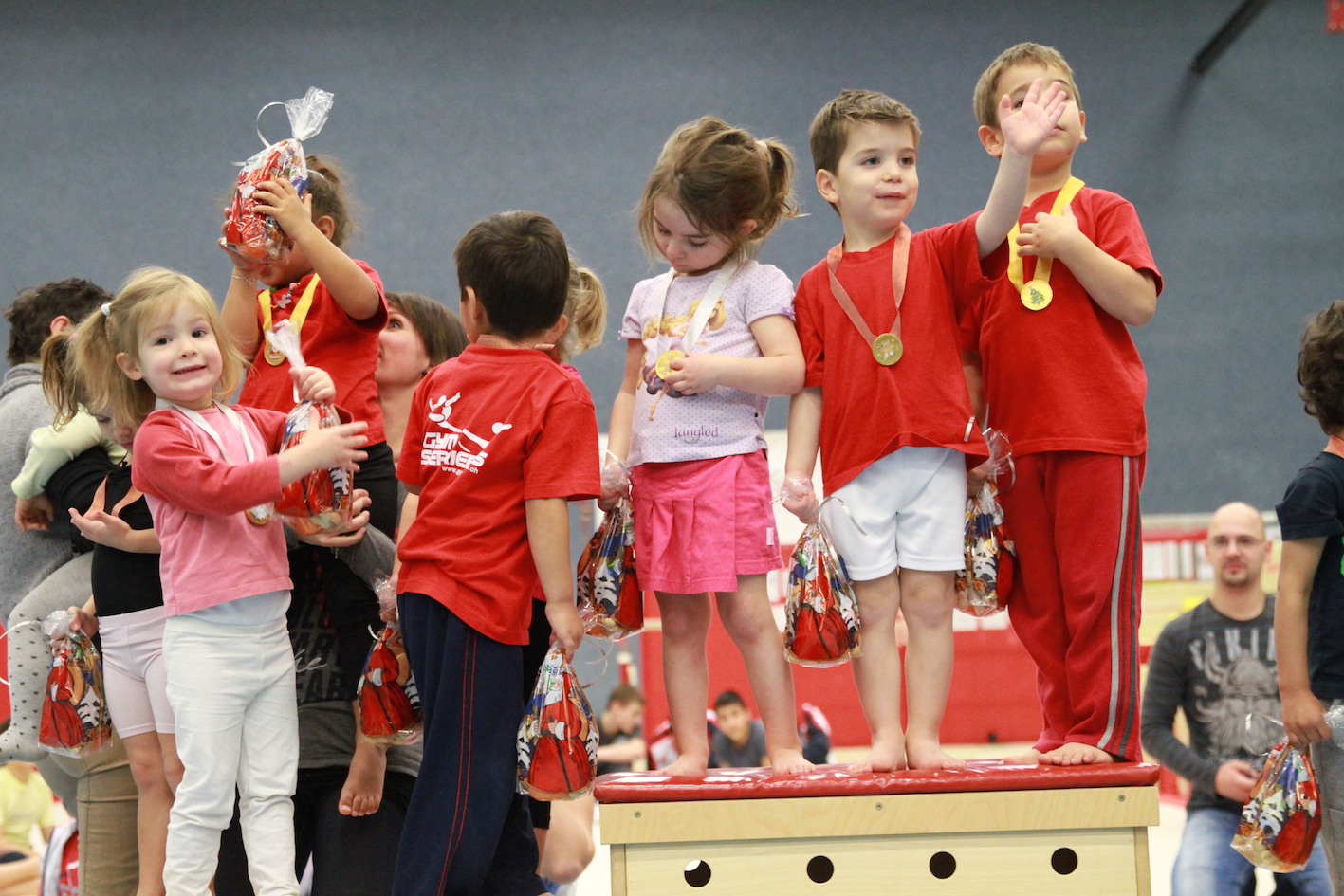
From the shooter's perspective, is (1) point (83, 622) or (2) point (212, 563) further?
(1) point (83, 622)

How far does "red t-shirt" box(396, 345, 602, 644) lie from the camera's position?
90.8 inches

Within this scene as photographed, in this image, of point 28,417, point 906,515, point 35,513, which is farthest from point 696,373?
point 28,417

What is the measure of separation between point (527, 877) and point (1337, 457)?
78.7 inches

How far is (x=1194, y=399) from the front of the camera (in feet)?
28.4

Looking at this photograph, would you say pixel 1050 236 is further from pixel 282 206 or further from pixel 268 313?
pixel 268 313

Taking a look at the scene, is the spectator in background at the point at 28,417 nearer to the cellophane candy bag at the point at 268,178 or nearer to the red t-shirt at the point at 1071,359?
the cellophane candy bag at the point at 268,178

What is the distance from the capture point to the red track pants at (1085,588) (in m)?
2.37

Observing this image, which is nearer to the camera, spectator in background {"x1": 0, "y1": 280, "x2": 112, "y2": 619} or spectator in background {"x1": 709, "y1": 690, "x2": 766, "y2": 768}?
spectator in background {"x1": 0, "y1": 280, "x2": 112, "y2": 619}

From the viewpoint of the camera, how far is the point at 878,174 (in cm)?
247

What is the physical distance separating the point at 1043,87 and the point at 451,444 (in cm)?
139

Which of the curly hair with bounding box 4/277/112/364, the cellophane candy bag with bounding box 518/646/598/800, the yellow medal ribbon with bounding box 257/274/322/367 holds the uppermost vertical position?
the curly hair with bounding box 4/277/112/364

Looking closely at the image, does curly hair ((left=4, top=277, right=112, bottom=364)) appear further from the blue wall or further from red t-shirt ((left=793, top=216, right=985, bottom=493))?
the blue wall

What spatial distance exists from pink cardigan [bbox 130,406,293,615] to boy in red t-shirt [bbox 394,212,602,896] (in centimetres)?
29

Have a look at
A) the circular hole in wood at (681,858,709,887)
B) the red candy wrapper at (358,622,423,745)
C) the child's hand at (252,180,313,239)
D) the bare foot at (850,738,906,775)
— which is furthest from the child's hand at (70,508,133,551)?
the bare foot at (850,738,906,775)
